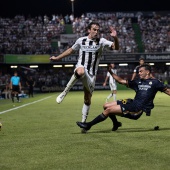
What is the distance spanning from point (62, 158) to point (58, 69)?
155 feet

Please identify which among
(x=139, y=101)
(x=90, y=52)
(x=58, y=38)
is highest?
(x=90, y=52)

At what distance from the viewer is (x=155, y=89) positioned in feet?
27.8

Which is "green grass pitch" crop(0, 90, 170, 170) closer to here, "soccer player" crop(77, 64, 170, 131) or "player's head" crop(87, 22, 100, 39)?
"soccer player" crop(77, 64, 170, 131)

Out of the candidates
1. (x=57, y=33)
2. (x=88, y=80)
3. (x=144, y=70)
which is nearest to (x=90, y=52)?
(x=88, y=80)

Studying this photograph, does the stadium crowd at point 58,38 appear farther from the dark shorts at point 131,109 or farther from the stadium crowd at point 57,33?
the dark shorts at point 131,109

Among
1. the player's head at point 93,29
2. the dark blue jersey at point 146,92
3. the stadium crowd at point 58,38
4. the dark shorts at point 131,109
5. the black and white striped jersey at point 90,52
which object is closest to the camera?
the dark shorts at point 131,109

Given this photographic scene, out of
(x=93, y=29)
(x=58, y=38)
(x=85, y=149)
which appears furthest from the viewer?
(x=58, y=38)

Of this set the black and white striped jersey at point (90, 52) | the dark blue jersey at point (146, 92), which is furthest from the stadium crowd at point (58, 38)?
the dark blue jersey at point (146, 92)

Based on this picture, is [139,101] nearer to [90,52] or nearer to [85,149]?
[90,52]

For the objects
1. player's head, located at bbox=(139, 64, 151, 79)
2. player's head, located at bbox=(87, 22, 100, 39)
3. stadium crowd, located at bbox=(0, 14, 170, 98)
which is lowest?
stadium crowd, located at bbox=(0, 14, 170, 98)

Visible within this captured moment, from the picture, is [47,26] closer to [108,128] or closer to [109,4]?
[109,4]

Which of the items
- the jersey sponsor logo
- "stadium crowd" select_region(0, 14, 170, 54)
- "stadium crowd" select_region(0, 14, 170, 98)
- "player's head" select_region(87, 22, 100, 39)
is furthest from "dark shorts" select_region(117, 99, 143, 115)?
"stadium crowd" select_region(0, 14, 170, 54)

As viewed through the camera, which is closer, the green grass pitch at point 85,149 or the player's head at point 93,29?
the green grass pitch at point 85,149

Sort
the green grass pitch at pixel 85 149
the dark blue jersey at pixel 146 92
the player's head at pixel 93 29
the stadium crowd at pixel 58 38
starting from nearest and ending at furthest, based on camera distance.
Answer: the green grass pitch at pixel 85 149 → the dark blue jersey at pixel 146 92 → the player's head at pixel 93 29 → the stadium crowd at pixel 58 38
